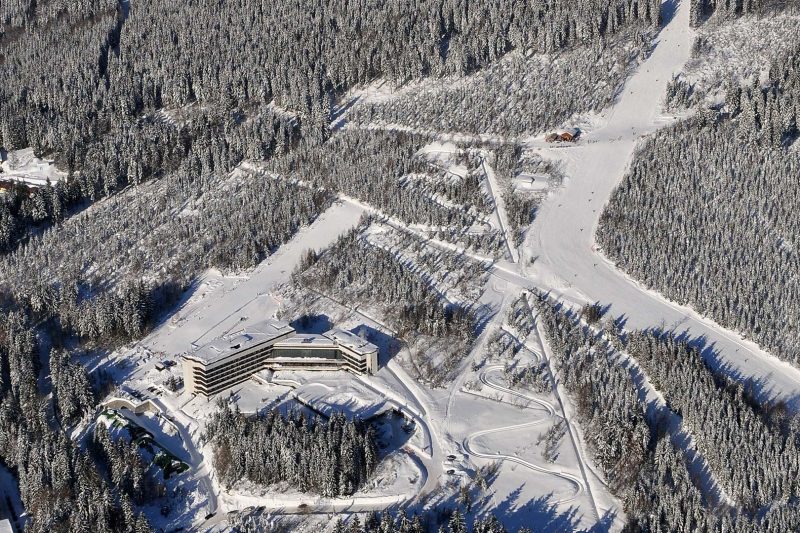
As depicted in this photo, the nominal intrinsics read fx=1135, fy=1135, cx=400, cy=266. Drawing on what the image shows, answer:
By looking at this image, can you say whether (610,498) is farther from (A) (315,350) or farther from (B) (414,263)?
(B) (414,263)

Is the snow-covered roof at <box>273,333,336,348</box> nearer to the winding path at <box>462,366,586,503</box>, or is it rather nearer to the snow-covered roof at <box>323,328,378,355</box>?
the snow-covered roof at <box>323,328,378,355</box>

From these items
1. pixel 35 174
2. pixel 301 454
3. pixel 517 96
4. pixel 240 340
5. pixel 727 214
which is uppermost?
pixel 517 96

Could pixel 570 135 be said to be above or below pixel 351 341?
above

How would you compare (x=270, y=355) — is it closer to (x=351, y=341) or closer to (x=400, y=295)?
(x=351, y=341)

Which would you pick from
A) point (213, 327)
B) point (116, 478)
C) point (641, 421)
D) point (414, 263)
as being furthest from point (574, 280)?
point (116, 478)

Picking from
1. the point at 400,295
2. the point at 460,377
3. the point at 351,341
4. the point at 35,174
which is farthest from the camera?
the point at 35,174

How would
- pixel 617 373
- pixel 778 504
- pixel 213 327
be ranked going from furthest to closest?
pixel 213 327 < pixel 617 373 < pixel 778 504

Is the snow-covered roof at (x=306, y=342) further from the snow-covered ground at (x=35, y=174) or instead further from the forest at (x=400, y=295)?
the snow-covered ground at (x=35, y=174)

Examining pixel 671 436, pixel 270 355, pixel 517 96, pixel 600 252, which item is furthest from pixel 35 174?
A: pixel 671 436
